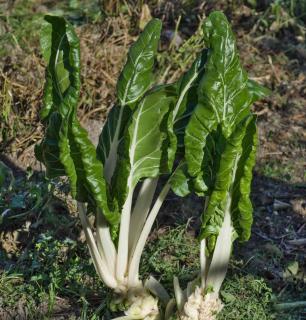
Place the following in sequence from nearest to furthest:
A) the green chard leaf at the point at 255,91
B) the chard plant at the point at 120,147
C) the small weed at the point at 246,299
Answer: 1. the chard plant at the point at 120,147
2. the green chard leaf at the point at 255,91
3. the small weed at the point at 246,299

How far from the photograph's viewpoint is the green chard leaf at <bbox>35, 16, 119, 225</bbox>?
263 centimetres

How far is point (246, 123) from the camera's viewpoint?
8.32ft

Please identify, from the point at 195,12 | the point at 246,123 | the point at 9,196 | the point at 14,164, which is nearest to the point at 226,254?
the point at 246,123

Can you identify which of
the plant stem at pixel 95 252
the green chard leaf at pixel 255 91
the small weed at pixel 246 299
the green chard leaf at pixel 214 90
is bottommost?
the small weed at pixel 246 299

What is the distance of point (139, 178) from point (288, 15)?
3.22m

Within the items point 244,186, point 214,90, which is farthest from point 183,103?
point 244,186

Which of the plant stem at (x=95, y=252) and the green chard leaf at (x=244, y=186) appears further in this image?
the plant stem at (x=95, y=252)

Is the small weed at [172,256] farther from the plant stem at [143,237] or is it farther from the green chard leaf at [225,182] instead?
the green chard leaf at [225,182]

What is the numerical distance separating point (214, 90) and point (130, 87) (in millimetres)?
361

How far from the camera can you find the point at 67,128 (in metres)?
2.60

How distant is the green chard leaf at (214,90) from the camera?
2650 mm

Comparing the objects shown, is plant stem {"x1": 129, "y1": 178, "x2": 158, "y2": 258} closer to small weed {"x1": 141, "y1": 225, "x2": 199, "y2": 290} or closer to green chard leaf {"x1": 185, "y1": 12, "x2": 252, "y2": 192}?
green chard leaf {"x1": 185, "y1": 12, "x2": 252, "y2": 192}

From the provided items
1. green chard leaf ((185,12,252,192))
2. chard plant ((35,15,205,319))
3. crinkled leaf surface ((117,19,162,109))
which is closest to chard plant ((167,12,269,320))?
green chard leaf ((185,12,252,192))

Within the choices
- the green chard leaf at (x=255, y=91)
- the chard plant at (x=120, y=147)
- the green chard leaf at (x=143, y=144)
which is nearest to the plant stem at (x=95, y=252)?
the chard plant at (x=120, y=147)
